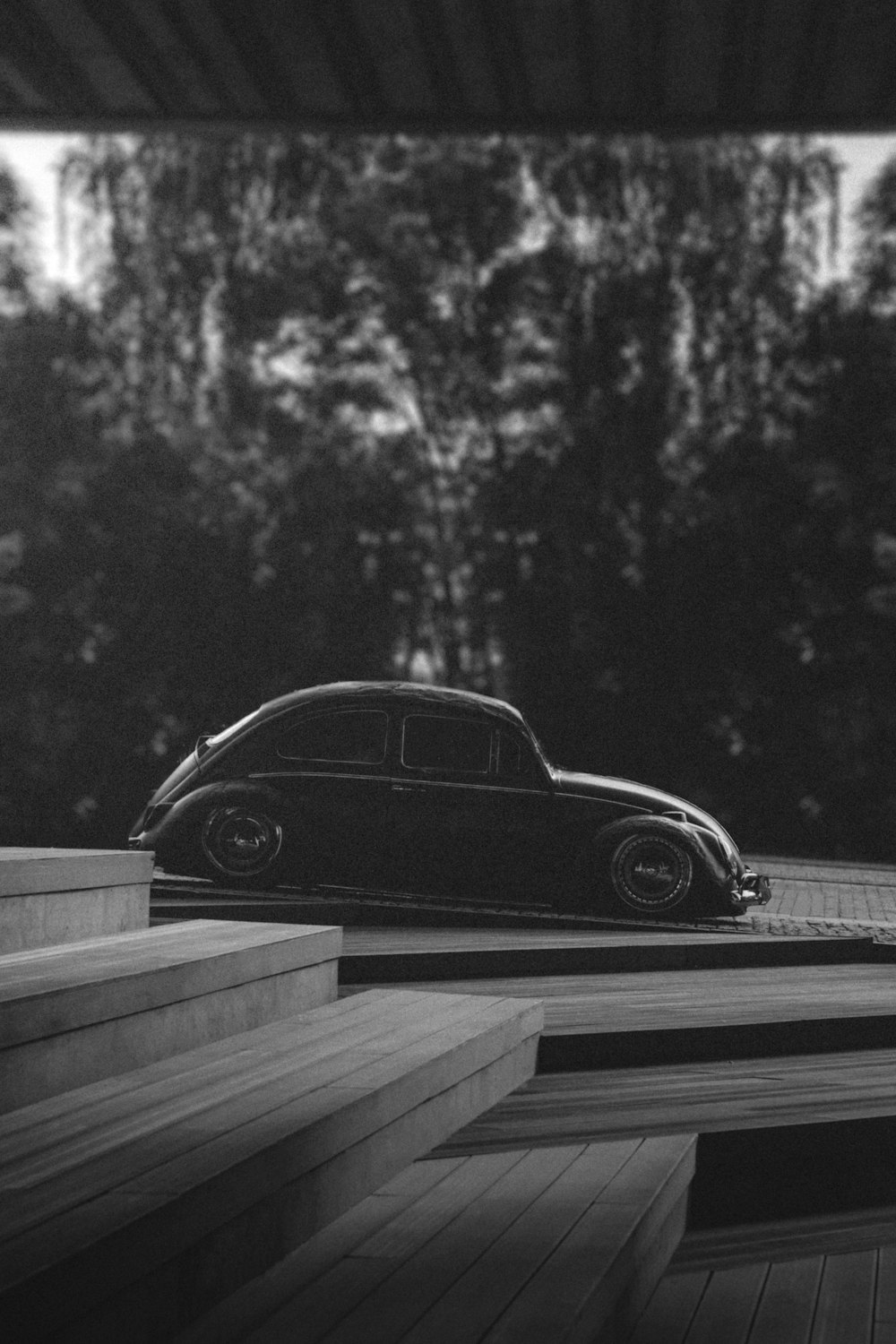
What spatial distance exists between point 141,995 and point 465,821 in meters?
3.66

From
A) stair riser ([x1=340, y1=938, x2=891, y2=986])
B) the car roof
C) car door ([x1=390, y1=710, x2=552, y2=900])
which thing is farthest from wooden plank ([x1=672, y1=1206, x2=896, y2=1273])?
the car roof

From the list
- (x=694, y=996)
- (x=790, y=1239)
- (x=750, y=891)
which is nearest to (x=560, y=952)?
(x=694, y=996)

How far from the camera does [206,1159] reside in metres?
2.42

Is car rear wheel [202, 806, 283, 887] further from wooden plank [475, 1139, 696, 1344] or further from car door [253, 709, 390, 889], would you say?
wooden plank [475, 1139, 696, 1344]

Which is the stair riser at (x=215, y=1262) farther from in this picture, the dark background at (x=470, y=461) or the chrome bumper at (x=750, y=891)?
the dark background at (x=470, y=461)

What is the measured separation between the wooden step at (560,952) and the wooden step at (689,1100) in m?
0.93

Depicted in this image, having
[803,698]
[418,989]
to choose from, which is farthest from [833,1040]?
[803,698]

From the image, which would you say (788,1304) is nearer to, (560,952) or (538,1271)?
(538,1271)

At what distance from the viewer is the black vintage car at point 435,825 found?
6.69 metres

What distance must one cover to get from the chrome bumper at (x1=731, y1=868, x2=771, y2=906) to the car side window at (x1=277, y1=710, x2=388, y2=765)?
1713mm

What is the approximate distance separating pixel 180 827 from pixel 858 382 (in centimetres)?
1237

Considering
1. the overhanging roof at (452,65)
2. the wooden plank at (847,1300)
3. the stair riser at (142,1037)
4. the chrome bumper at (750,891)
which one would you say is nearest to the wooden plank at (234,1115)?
the stair riser at (142,1037)

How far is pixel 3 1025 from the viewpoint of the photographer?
2654 mm

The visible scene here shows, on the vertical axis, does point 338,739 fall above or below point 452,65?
below
